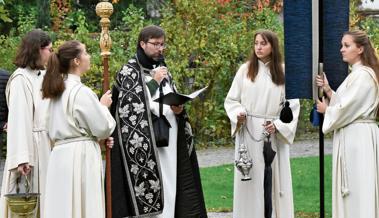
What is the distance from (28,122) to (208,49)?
27.9 feet

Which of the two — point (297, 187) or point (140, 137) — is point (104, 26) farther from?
point (297, 187)

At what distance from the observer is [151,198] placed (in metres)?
8.70

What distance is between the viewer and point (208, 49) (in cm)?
1662

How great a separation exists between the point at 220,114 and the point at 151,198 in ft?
26.8

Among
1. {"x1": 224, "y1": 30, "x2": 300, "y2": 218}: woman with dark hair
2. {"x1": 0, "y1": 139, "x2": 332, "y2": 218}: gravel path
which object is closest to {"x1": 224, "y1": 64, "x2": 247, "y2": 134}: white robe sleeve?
{"x1": 224, "y1": 30, "x2": 300, "y2": 218}: woman with dark hair

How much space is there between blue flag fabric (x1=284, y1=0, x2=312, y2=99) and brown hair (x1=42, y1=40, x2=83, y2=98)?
183cm

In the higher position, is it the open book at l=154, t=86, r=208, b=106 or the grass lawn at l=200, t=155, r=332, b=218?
the open book at l=154, t=86, r=208, b=106

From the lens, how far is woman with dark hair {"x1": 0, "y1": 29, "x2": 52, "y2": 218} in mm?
8328

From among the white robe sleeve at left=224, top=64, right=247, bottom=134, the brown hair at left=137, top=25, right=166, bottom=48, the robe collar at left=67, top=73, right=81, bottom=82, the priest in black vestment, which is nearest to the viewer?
the robe collar at left=67, top=73, right=81, bottom=82

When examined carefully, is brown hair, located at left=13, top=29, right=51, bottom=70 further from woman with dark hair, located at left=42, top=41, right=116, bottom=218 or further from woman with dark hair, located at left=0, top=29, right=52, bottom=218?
woman with dark hair, located at left=42, top=41, right=116, bottom=218

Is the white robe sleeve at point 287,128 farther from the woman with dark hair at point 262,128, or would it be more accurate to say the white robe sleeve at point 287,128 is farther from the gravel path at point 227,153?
the gravel path at point 227,153

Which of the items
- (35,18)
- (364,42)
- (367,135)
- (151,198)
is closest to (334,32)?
(364,42)

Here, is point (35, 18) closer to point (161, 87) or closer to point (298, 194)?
point (298, 194)

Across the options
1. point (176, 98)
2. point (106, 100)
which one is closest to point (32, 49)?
point (106, 100)
